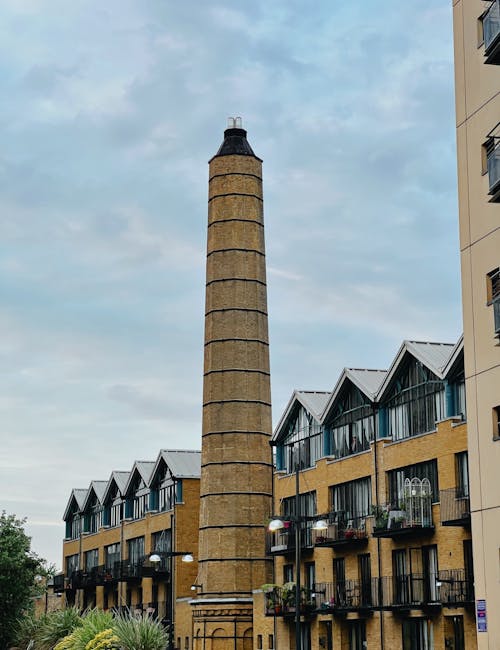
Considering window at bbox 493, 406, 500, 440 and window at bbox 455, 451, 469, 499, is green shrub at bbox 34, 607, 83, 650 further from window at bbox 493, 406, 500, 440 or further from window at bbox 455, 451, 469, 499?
window at bbox 493, 406, 500, 440

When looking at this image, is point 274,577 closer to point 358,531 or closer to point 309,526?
point 309,526

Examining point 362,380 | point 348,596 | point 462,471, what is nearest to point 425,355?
point 462,471

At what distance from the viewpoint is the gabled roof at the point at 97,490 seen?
8234 centimetres

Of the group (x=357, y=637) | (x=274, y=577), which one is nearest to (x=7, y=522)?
(x=274, y=577)

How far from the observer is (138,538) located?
240 ft

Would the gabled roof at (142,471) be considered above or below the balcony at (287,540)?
above

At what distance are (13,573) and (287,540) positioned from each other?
66.3 feet

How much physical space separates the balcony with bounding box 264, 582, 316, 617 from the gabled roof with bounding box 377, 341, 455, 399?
32.7 feet

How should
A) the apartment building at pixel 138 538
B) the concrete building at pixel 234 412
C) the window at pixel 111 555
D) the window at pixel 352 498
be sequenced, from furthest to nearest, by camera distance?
1. the window at pixel 111 555
2. the apartment building at pixel 138 538
3. the concrete building at pixel 234 412
4. the window at pixel 352 498

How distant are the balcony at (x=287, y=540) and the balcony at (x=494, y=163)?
26156 millimetres

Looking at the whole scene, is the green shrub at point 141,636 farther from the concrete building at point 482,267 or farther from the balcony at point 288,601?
the concrete building at point 482,267

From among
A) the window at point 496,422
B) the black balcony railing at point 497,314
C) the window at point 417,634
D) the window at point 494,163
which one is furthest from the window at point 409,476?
the window at point 494,163

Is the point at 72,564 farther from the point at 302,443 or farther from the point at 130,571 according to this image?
the point at 302,443

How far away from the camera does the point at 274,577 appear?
56.2 m
